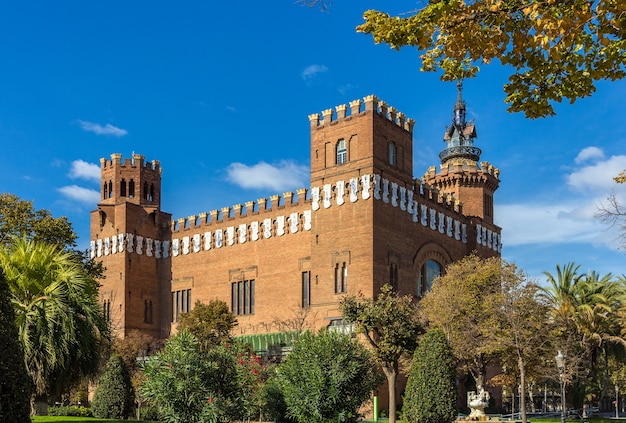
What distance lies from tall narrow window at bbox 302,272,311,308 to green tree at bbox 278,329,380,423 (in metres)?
22.5

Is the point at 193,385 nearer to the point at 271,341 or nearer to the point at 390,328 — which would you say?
the point at 390,328

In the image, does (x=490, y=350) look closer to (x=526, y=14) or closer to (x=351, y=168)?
(x=351, y=168)

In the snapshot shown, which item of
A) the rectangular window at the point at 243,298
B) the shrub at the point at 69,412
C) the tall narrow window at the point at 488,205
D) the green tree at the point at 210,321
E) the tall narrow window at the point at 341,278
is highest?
the tall narrow window at the point at 488,205

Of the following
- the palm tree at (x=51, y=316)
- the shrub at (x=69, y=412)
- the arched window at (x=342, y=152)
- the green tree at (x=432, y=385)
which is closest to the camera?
the palm tree at (x=51, y=316)

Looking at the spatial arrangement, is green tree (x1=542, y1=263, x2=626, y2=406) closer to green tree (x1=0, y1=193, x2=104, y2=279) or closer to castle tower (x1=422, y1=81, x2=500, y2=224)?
castle tower (x1=422, y1=81, x2=500, y2=224)

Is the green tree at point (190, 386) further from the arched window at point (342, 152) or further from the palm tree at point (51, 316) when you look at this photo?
the arched window at point (342, 152)

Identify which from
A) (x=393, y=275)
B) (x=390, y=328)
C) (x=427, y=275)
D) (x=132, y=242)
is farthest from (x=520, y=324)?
(x=132, y=242)

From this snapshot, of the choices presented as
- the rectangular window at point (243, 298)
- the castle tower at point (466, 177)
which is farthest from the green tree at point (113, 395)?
the castle tower at point (466, 177)

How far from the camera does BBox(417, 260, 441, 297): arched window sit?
147ft

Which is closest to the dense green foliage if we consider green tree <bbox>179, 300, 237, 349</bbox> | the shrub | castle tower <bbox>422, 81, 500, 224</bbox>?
the shrub

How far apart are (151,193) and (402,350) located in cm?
3097

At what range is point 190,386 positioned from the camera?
18.9 meters

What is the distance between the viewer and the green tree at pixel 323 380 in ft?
68.1

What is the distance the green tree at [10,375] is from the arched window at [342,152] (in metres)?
31.2
